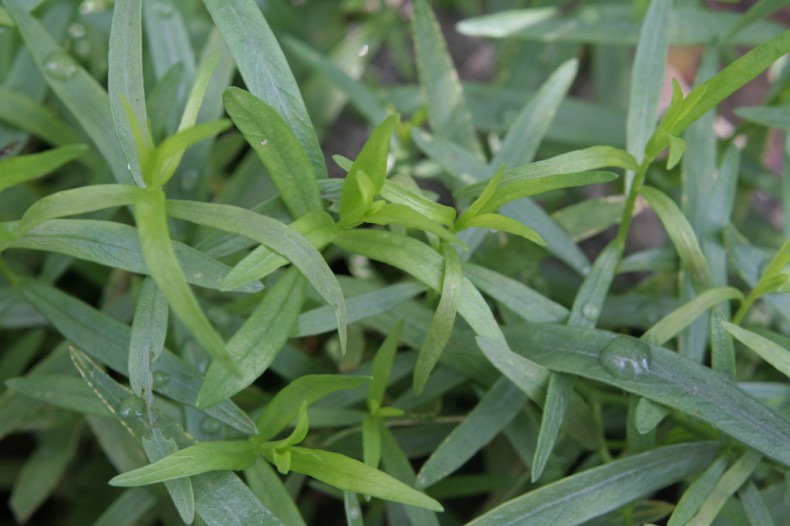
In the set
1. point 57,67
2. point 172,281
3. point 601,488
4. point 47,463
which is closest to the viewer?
point 172,281

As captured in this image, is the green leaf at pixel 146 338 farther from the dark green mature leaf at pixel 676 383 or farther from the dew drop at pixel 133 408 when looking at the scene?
the dark green mature leaf at pixel 676 383

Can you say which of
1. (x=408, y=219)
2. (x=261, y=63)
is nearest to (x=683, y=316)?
(x=408, y=219)

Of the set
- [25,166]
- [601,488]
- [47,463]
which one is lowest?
[47,463]

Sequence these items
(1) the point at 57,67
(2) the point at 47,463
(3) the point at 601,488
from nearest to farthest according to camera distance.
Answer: (3) the point at 601,488 < (1) the point at 57,67 < (2) the point at 47,463

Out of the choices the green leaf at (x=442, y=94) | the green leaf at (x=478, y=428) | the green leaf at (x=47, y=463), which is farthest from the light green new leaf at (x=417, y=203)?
the green leaf at (x=47, y=463)

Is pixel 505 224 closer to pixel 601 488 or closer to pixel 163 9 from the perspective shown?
pixel 601 488

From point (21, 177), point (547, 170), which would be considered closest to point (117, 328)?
point (21, 177)

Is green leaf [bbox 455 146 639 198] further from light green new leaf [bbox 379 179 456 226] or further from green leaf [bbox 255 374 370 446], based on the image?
green leaf [bbox 255 374 370 446]
